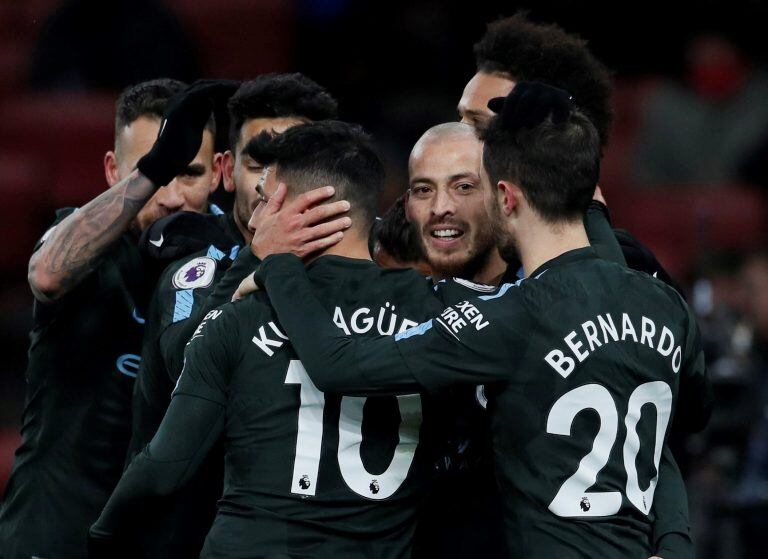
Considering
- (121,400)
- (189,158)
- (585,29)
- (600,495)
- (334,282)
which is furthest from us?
(585,29)

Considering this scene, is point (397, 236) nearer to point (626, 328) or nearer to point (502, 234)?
point (502, 234)

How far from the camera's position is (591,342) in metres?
2.93

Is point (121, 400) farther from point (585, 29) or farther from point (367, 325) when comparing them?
point (585, 29)

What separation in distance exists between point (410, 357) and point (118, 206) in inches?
42.1

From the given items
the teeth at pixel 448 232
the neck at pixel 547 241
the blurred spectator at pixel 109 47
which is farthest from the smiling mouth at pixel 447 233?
the blurred spectator at pixel 109 47

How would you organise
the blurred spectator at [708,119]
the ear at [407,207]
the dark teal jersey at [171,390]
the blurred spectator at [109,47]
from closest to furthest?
the dark teal jersey at [171,390], the ear at [407,207], the blurred spectator at [109,47], the blurred spectator at [708,119]

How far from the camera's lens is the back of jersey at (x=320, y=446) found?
3.00 meters

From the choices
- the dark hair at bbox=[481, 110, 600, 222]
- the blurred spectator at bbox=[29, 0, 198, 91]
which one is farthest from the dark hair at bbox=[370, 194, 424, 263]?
the blurred spectator at bbox=[29, 0, 198, 91]

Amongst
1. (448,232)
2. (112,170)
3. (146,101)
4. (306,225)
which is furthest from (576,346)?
(112,170)

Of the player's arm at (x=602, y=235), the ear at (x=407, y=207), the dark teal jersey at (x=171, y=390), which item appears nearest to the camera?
the player's arm at (x=602, y=235)

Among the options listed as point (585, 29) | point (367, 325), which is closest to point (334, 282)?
Answer: point (367, 325)

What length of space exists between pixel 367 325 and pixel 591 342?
51cm

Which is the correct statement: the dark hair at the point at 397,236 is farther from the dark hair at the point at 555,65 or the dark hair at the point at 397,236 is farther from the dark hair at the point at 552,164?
the dark hair at the point at 552,164

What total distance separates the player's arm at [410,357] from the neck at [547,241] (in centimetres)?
18
